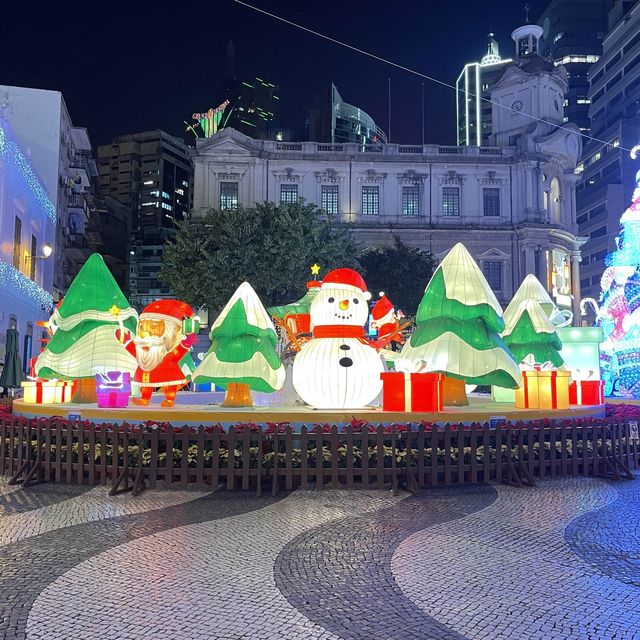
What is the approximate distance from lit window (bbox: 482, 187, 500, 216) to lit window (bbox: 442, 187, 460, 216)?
224 centimetres

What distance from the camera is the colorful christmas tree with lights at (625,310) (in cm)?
2031

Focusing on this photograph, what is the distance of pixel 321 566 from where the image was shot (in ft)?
17.9

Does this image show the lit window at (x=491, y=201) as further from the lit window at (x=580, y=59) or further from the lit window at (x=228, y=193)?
the lit window at (x=580, y=59)

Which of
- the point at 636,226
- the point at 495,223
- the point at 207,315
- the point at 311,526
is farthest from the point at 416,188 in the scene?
the point at 311,526

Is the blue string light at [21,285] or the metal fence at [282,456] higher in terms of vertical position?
the blue string light at [21,285]

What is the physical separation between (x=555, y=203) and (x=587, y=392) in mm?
45636

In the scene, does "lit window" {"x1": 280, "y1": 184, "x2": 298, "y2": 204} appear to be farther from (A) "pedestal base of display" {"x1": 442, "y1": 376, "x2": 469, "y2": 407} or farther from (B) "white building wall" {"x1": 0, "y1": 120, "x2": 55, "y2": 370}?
(A) "pedestal base of display" {"x1": 442, "y1": 376, "x2": 469, "y2": 407}

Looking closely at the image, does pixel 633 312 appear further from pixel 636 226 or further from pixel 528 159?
pixel 528 159

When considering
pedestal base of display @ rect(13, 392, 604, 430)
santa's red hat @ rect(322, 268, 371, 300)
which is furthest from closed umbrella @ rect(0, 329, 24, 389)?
santa's red hat @ rect(322, 268, 371, 300)

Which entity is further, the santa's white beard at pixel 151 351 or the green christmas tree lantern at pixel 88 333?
the green christmas tree lantern at pixel 88 333

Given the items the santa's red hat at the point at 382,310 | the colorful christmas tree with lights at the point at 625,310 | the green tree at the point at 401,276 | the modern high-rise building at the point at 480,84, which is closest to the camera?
the santa's red hat at the point at 382,310

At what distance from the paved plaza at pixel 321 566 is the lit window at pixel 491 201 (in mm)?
47681

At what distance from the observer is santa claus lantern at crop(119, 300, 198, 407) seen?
11.4 meters

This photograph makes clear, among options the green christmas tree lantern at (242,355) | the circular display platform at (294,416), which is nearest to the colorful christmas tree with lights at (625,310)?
the circular display platform at (294,416)
